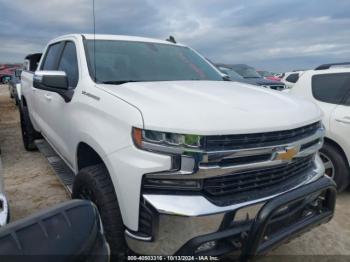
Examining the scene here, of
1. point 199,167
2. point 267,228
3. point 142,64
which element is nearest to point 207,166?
point 199,167

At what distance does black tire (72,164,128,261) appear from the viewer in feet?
7.27

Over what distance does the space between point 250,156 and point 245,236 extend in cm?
47

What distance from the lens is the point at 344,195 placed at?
438cm

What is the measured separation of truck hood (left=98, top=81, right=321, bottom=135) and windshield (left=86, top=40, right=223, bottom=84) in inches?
12.0

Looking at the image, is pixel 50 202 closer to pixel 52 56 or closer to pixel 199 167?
pixel 52 56

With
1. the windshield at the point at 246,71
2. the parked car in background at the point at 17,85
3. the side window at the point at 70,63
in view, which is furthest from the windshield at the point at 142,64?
the windshield at the point at 246,71

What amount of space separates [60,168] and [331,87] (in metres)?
3.56

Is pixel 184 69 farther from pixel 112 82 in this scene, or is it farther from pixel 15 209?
pixel 15 209

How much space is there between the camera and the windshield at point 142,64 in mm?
3061

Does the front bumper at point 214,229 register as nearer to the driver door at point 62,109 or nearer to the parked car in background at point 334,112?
the driver door at point 62,109

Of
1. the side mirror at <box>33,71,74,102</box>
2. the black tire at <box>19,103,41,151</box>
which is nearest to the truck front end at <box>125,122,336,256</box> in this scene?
the side mirror at <box>33,71,74,102</box>

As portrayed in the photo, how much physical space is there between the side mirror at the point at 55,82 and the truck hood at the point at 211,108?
0.52 meters

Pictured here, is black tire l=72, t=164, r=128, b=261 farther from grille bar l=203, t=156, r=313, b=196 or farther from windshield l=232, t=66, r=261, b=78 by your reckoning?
windshield l=232, t=66, r=261, b=78

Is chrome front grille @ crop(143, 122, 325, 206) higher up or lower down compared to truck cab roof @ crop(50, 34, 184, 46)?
lower down
